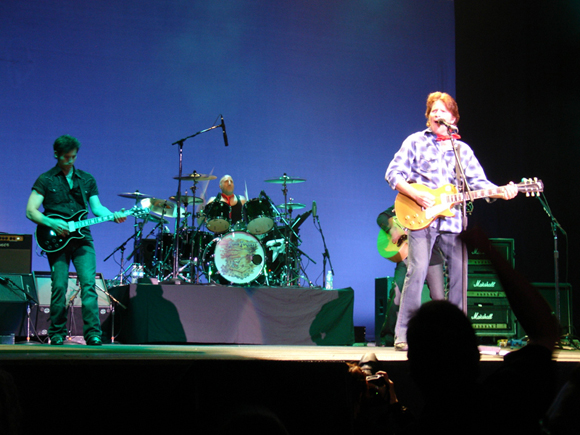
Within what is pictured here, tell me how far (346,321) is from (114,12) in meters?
5.89

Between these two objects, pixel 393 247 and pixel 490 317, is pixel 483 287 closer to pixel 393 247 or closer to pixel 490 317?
pixel 490 317

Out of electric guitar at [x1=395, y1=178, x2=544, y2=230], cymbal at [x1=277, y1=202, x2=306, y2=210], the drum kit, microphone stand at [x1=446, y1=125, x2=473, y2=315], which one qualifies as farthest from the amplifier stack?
cymbal at [x1=277, y1=202, x2=306, y2=210]

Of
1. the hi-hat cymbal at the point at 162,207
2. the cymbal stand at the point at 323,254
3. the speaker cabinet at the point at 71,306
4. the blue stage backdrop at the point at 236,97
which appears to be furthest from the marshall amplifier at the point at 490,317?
the speaker cabinet at the point at 71,306

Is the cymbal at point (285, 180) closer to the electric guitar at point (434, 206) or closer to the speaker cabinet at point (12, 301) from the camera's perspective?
the speaker cabinet at point (12, 301)

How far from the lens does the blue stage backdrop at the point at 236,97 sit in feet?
26.6

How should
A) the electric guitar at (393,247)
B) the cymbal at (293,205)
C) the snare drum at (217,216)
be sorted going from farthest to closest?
the cymbal at (293,205) < the snare drum at (217,216) < the electric guitar at (393,247)

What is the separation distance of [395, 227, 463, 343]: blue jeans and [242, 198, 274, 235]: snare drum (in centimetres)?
421

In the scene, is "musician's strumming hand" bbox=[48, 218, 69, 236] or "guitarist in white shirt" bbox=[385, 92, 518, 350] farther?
"musician's strumming hand" bbox=[48, 218, 69, 236]

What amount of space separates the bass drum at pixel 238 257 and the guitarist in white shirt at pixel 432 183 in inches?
149

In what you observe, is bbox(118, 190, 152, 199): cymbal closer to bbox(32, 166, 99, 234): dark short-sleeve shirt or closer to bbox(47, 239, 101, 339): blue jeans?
bbox(32, 166, 99, 234): dark short-sleeve shirt

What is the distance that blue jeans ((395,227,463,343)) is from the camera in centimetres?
386

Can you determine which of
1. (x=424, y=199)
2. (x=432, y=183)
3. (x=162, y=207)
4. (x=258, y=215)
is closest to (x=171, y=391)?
(x=424, y=199)

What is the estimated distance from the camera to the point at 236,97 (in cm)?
881

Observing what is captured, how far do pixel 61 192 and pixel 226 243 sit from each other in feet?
9.88
